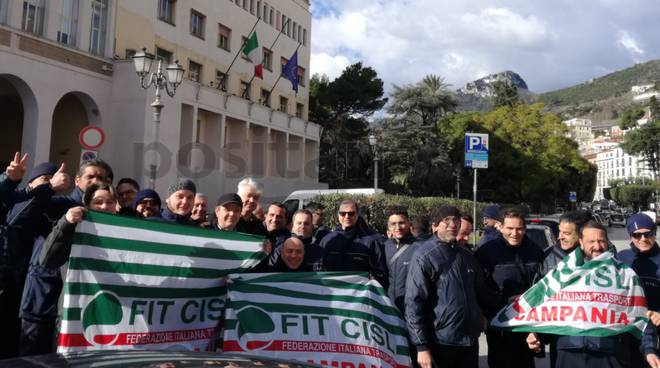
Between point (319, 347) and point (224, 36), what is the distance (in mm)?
31062

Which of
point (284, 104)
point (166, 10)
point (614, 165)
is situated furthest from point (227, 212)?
point (614, 165)

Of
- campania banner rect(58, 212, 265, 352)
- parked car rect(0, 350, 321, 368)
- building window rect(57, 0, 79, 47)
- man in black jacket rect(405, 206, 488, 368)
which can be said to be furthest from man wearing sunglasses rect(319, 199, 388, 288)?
building window rect(57, 0, 79, 47)

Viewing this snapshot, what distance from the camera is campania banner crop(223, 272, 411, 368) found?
4184 mm

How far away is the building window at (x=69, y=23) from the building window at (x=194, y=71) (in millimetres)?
8296

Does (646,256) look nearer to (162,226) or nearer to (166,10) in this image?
(162,226)

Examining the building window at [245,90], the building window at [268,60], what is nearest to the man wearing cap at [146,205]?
the building window at [245,90]

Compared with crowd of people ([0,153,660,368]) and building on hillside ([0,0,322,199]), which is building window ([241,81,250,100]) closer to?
building on hillside ([0,0,322,199])

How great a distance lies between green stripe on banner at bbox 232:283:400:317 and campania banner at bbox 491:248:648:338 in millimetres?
1107

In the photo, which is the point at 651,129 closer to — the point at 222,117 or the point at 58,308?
the point at 222,117

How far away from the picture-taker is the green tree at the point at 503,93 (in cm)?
7088

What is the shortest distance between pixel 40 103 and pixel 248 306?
64.3 ft

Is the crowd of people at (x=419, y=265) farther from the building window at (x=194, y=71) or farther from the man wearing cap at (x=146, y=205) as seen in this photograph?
the building window at (x=194, y=71)

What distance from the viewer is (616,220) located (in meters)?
52.7

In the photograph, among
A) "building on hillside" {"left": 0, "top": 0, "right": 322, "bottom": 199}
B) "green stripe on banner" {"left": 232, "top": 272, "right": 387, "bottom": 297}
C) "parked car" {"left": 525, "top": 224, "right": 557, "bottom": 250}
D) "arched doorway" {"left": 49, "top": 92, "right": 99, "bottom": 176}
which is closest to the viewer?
"green stripe on banner" {"left": 232, "top": 272, "right": 387, "bottom": 297}
